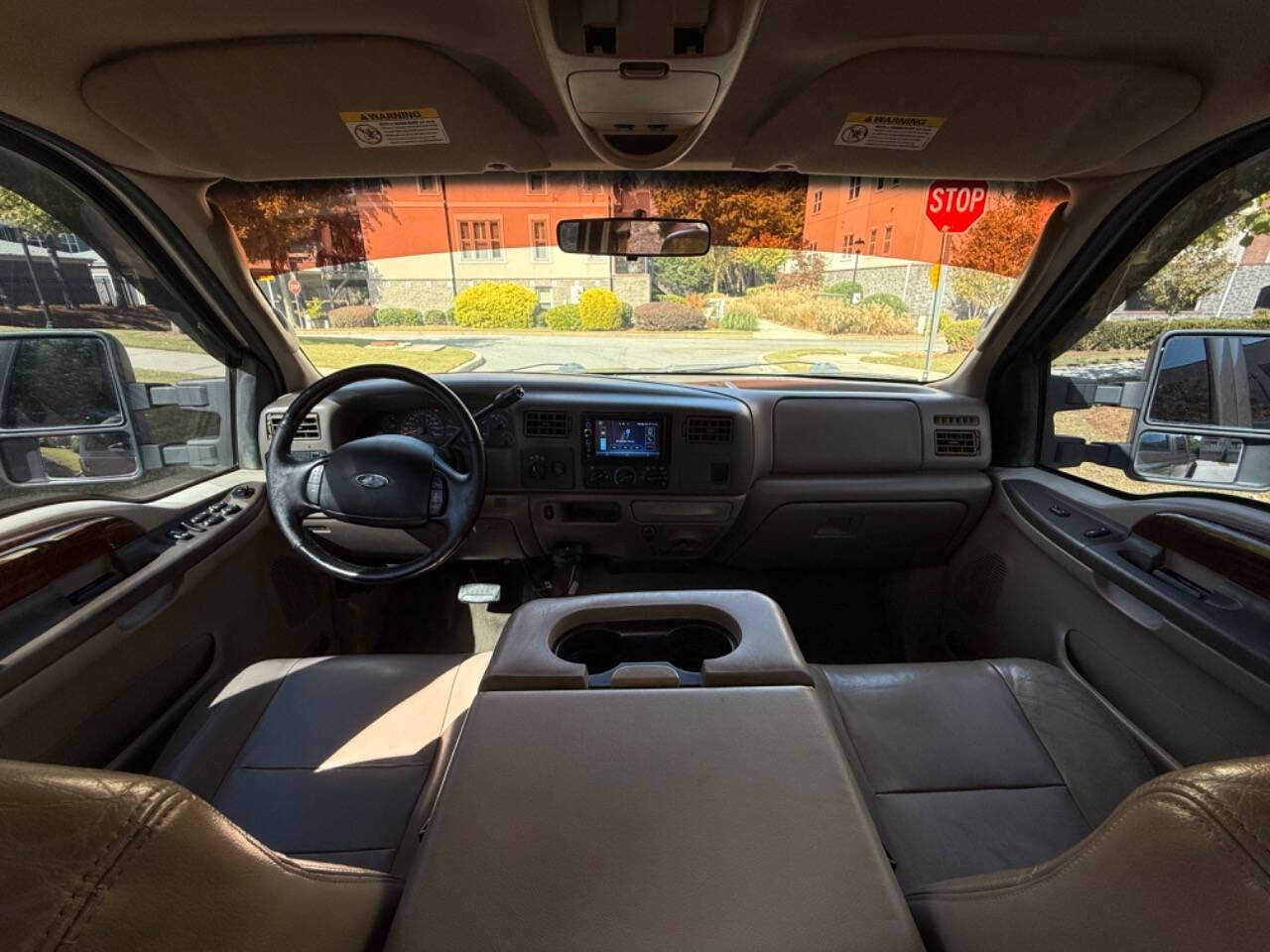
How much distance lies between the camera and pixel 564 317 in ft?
8.40

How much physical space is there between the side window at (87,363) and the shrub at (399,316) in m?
0.66

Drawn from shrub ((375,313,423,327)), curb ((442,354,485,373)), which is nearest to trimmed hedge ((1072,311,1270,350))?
curb ((442,354,485,373))

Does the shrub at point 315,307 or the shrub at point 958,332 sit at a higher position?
the shrub at point 315,307

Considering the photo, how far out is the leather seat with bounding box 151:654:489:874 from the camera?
1.21 metres

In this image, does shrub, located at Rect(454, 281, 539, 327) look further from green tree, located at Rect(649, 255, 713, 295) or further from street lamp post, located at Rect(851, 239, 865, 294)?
street lamp post, located at Rect(851, 239, 865, 294)

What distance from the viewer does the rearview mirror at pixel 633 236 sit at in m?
2.26

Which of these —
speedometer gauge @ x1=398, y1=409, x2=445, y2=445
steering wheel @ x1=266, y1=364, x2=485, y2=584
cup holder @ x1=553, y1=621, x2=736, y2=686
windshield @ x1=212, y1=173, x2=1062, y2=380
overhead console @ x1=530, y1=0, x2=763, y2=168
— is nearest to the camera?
overhead console @ x1=530, y1=0, x2=763, y2=168

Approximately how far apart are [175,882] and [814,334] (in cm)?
263

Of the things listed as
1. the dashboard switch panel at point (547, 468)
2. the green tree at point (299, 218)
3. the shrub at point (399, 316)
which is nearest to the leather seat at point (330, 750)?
the dashboard switch panel at point (547, 468)

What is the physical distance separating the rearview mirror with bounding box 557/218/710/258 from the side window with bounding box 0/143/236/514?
5.08 ft

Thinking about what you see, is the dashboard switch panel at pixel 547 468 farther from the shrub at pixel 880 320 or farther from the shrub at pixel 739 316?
the shrub at pixel 880 320

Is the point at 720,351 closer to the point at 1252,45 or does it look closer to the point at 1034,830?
the point at 1252,45

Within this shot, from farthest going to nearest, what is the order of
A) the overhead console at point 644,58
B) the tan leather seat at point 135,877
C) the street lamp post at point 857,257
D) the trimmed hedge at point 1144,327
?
the street lamp post at point 857,257 < the trimmed hedge at point 1144,327 < the overhead console at point 644,58 < the tan leather seat at point 135,877

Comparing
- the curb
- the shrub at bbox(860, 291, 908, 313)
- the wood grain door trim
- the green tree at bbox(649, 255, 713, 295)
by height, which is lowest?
the wood grain door trim
